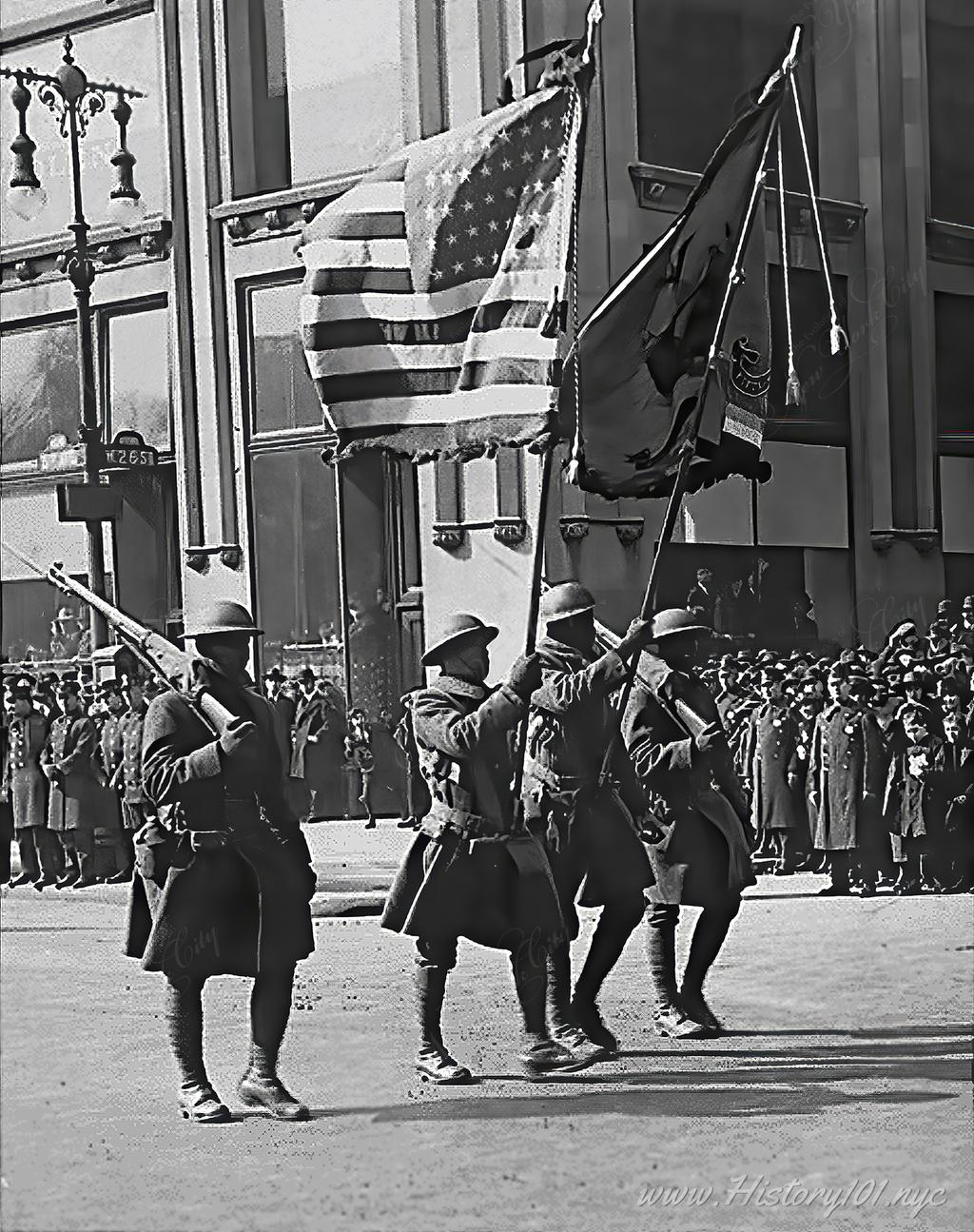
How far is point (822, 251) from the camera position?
256 inches

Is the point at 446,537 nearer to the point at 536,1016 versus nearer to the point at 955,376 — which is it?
the point at 536,1016

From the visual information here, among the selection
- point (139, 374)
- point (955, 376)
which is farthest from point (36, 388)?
point (955, 376)

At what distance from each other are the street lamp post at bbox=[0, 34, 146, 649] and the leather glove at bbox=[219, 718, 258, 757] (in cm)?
61

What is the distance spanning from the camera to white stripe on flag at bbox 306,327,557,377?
6.13 metres

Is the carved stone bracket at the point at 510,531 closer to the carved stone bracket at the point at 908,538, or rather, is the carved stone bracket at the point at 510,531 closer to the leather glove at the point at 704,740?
the leather glove at the point at 704,740

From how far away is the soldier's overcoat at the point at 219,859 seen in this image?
5539mm

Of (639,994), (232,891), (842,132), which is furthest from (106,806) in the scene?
(842,132)

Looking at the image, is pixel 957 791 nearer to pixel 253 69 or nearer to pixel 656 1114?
pixel 656 1114

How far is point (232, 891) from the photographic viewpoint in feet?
18.5

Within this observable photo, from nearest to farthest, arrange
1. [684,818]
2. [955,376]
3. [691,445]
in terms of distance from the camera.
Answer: [691,445] < [684,818] < [955,376]

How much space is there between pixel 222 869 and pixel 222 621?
595 millimetres

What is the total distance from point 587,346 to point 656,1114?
79.9 inches

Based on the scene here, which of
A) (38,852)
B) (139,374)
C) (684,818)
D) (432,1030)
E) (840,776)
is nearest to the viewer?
(432,1030)

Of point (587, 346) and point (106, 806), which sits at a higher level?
point (587, 346)
